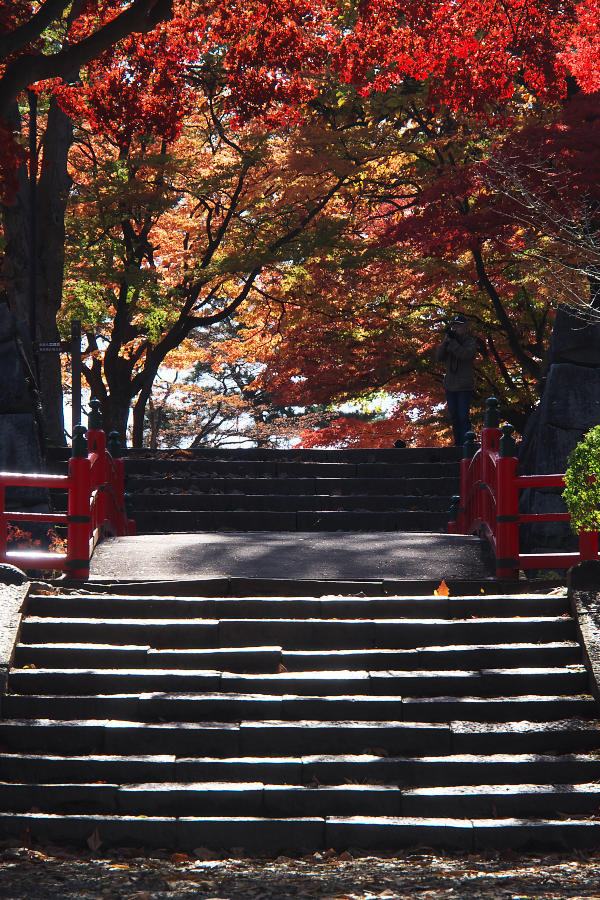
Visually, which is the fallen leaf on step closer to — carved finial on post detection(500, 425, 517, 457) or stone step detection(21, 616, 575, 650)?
stone step detection(21, 616, 575, 650)

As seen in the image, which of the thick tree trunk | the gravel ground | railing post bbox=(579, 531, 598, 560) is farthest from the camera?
the thick tree trunk

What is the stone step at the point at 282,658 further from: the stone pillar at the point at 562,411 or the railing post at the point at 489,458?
the stone pillar at the point at 562,411

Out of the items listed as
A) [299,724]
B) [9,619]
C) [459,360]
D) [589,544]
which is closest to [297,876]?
[299,724]

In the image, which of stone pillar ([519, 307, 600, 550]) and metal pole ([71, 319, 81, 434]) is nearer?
stone pillar ([519, 307, 600, 550])

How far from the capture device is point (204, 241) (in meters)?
21.3

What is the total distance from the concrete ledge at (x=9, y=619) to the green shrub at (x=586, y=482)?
4.16 m

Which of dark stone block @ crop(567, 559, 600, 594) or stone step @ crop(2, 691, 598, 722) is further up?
dark stone block @ crop(567, 559, 600, 594)

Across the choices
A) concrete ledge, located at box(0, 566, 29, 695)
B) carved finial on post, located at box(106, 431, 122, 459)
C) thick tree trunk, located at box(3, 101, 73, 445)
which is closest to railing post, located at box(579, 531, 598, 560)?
concrete ledge, located at box(0, 566, 29, 695)

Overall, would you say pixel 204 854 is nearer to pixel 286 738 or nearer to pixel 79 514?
pixel 286 738

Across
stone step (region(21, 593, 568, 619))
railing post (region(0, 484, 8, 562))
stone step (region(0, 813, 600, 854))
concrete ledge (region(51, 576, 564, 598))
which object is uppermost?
railing post (region(0, 484, 8, 562))

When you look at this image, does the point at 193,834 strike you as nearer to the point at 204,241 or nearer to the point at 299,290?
the point at 299,290

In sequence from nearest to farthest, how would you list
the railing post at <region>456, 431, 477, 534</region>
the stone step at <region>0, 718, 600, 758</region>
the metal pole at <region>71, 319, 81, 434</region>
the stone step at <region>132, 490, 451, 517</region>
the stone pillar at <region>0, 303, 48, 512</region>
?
the stone step at <region>0, 718, 600, 758</region> → the railing post at <region>456, 431, 477, 534</region> → the stone pillar at <region>0, 303, 48, 512</region> → the stone step at <region>132, 490, 451, 517</region> → the metal pole at <region>71, 319, 81, 434</region>

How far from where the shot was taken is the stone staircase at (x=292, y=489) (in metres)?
13.7

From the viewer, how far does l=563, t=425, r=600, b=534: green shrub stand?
7.36 metres
